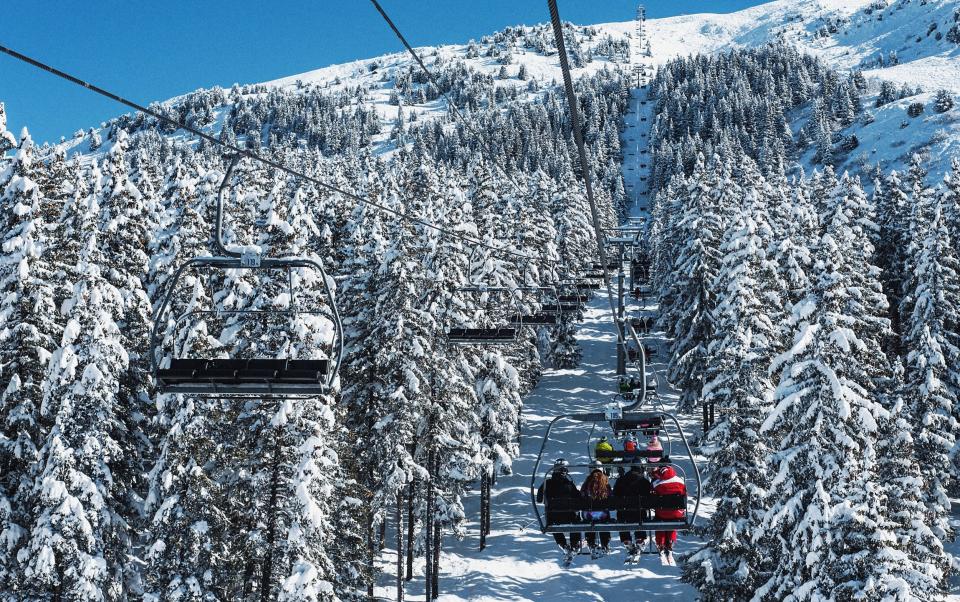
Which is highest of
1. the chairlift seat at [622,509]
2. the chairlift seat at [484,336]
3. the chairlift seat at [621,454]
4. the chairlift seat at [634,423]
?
the chairlift seat at [484,336]

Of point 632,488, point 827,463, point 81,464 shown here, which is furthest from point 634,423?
point 81,464

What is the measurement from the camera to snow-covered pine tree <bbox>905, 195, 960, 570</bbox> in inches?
1409

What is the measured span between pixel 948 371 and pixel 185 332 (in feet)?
114

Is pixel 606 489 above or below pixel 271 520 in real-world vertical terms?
above

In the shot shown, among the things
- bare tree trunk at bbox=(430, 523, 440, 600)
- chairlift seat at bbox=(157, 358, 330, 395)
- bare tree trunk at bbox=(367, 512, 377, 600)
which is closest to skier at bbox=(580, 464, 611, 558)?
chairlift seat at bbox=(157, 358, 330, 395)

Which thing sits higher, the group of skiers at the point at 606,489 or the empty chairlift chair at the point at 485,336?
the empty chairlift chair at the point at 485,336

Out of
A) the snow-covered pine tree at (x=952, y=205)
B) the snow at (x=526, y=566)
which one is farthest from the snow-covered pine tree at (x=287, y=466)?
the snow-covered pine tree at (x=952, y=205)

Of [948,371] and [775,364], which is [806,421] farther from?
[948,371]

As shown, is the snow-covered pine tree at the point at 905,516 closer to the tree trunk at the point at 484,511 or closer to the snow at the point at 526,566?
the snow at the point at 526,566

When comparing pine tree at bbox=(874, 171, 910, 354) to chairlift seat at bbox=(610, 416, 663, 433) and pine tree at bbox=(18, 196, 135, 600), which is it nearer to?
chairlift seat at bbox=(610, 416, 663, 433)

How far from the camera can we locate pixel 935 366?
36.5 metres

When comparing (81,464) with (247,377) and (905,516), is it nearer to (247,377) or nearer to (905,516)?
(247,377)

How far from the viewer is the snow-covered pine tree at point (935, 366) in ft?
117

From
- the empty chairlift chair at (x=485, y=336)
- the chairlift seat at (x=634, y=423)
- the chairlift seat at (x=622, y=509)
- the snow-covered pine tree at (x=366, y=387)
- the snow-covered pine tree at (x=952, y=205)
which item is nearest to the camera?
the chairlift seat at (x=634, y=423)
